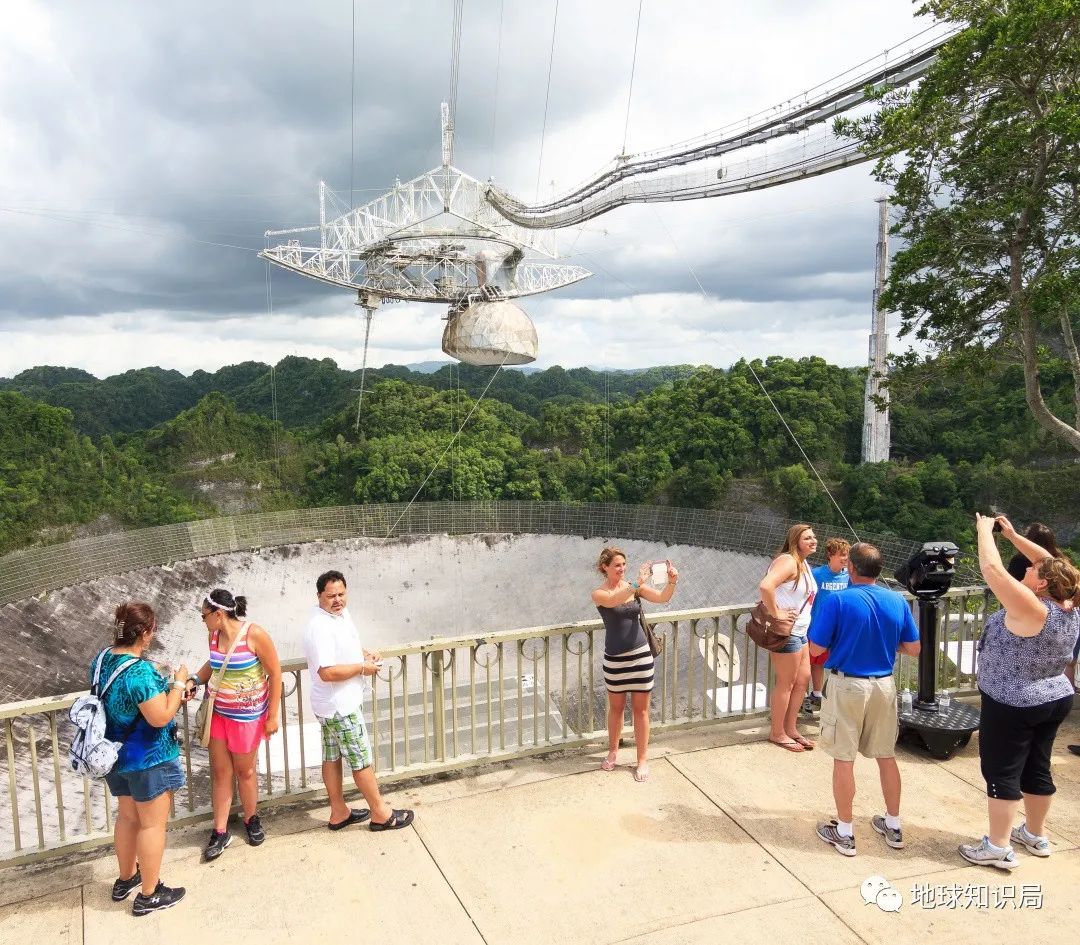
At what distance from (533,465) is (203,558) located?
630 inches

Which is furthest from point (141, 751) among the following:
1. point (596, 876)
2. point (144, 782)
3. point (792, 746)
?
point (792, 746)

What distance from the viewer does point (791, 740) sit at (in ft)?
14.2

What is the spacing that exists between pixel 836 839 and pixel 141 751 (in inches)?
113

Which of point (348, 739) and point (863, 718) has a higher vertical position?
point (863, 718)

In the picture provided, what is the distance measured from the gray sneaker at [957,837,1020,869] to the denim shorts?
3.19 metres

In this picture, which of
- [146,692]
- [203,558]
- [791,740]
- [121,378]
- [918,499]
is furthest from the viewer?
[121,378]

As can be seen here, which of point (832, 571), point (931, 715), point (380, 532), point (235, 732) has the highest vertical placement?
point (832, 571)

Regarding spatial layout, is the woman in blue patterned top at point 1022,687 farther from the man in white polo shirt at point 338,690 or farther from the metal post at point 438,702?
the man in white polo shirt at point 338,690

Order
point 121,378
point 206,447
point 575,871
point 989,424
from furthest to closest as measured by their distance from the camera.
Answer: point 121,378
point 206,447
point 989,424
point 575,871

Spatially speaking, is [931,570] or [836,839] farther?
[931,570]

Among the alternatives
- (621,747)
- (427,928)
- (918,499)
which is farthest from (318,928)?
(918,499)

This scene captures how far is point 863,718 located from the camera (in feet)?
10.6

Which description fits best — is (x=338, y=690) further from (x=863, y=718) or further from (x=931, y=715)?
(x=931, y=715)

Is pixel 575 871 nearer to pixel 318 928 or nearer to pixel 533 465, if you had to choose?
pixel 318 928
